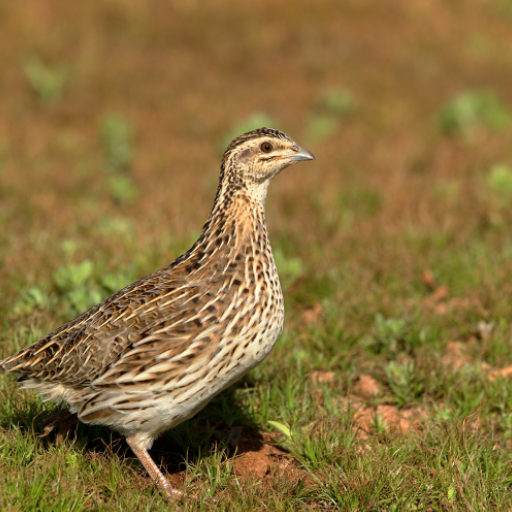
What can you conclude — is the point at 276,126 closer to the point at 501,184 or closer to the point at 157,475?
the point at 501,184

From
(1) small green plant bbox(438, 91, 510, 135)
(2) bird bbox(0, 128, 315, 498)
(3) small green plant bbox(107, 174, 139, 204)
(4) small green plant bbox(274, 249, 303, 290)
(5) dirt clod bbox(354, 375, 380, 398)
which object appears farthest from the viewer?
(1) small green plant bbox(438, 91, 510, 135)

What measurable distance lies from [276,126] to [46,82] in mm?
4079

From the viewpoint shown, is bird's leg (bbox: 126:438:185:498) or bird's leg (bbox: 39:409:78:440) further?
bird's leg (bbox: 39:409:78:440)

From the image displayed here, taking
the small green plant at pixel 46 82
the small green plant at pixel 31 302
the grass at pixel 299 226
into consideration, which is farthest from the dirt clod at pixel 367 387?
the small green plant at pixel 46 82

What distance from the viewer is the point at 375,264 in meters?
7.07

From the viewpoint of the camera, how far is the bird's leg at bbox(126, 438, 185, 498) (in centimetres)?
402

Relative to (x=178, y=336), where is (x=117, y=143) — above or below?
above

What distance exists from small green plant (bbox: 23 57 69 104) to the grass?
0.04 meters

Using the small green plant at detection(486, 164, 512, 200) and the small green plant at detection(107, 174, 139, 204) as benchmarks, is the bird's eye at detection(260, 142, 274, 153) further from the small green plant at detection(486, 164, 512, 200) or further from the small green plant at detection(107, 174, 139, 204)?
the small green plant at detection(486, 164, 512, 200)

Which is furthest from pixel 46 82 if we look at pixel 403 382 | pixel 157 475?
A: pixel 157 475

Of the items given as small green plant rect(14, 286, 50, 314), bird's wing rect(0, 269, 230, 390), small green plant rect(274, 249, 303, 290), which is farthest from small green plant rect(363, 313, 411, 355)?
small green plant rect(14, 286, 50, 314)

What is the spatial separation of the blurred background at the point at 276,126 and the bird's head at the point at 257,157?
2.00 meters

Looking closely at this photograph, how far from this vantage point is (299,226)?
8062 mm

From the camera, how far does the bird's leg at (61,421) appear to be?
4.37 m
